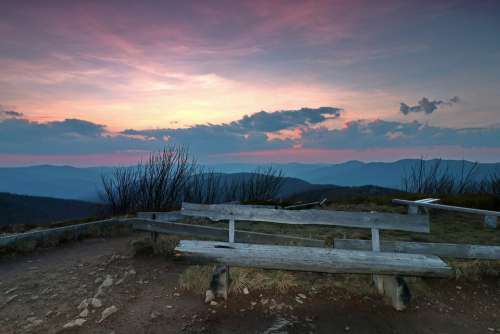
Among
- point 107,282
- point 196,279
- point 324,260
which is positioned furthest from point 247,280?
point 107,282

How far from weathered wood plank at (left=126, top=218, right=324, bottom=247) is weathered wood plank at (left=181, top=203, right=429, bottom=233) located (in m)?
0.53

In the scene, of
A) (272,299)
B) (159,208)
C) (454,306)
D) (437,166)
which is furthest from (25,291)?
(437,166)

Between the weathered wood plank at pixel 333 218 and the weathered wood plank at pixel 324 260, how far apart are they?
0.35 meters

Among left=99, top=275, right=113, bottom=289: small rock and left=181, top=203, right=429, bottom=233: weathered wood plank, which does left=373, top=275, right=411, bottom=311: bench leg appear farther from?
left=99, top=275, right=113, bottom=289: small rock

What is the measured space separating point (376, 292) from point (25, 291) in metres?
4.04

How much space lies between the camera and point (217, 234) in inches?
183

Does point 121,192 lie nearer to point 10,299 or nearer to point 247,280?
point 10,299

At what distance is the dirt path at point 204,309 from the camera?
2875 mm

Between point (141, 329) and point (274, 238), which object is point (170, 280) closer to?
point (141, 329)

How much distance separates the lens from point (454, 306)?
10.8ft

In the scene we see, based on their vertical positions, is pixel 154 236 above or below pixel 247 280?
above

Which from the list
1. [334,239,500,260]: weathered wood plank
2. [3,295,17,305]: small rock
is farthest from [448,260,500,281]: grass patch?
[3,295,17,305]: small rock

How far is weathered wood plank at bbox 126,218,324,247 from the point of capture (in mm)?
4324

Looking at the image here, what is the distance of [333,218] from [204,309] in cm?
173
